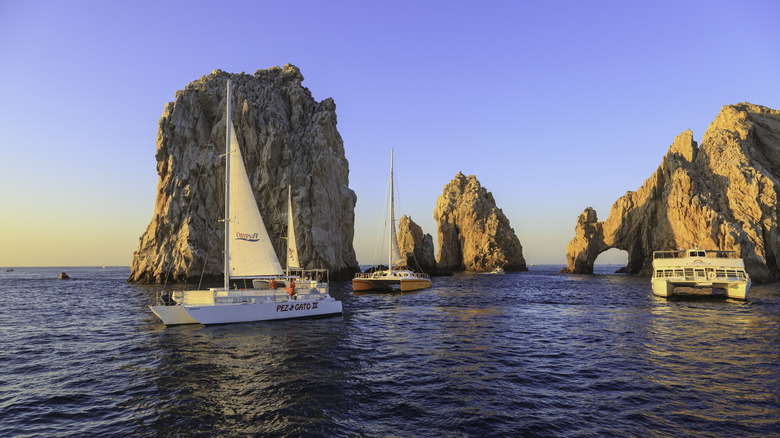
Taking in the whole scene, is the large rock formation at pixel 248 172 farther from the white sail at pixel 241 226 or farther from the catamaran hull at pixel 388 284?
the white sail at pixel 241 226

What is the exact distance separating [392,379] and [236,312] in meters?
13.1

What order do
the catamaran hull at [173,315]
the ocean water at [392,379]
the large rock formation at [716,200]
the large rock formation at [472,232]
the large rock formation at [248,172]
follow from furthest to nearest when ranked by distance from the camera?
1. the large rock formation at [472,232]
2. the large rock formation at [248,172]
3. the large rock formation at [716,200]
4. the catamaran hull at [173,315]
5. the ocean water at [392,379]

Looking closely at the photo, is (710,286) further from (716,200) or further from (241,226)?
(241,226)

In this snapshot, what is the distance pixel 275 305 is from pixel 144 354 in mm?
8313

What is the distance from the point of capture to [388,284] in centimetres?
4928

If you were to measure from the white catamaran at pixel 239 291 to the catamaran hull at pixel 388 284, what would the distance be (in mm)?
21139

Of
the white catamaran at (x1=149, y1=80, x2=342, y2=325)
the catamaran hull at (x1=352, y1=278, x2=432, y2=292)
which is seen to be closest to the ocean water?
the white catamaran at (x1=149, y1=80, x2=342, y2=325)

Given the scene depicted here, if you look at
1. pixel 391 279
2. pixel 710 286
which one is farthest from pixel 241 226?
pixel 710 286

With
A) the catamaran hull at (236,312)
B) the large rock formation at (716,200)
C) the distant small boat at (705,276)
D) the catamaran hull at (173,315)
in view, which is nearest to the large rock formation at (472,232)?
the large rock formation at (716,200)

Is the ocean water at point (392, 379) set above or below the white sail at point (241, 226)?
below

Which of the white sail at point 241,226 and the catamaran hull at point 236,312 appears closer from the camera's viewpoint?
the catamaran hull at point 236,312

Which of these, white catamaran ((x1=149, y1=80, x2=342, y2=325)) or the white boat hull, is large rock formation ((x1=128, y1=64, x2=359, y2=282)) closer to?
white catamaran ((x1=149, y1=80, x2=342, y2=325))

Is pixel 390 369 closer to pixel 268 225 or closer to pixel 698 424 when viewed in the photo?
pixel 698 424

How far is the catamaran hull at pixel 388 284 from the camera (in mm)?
47000
